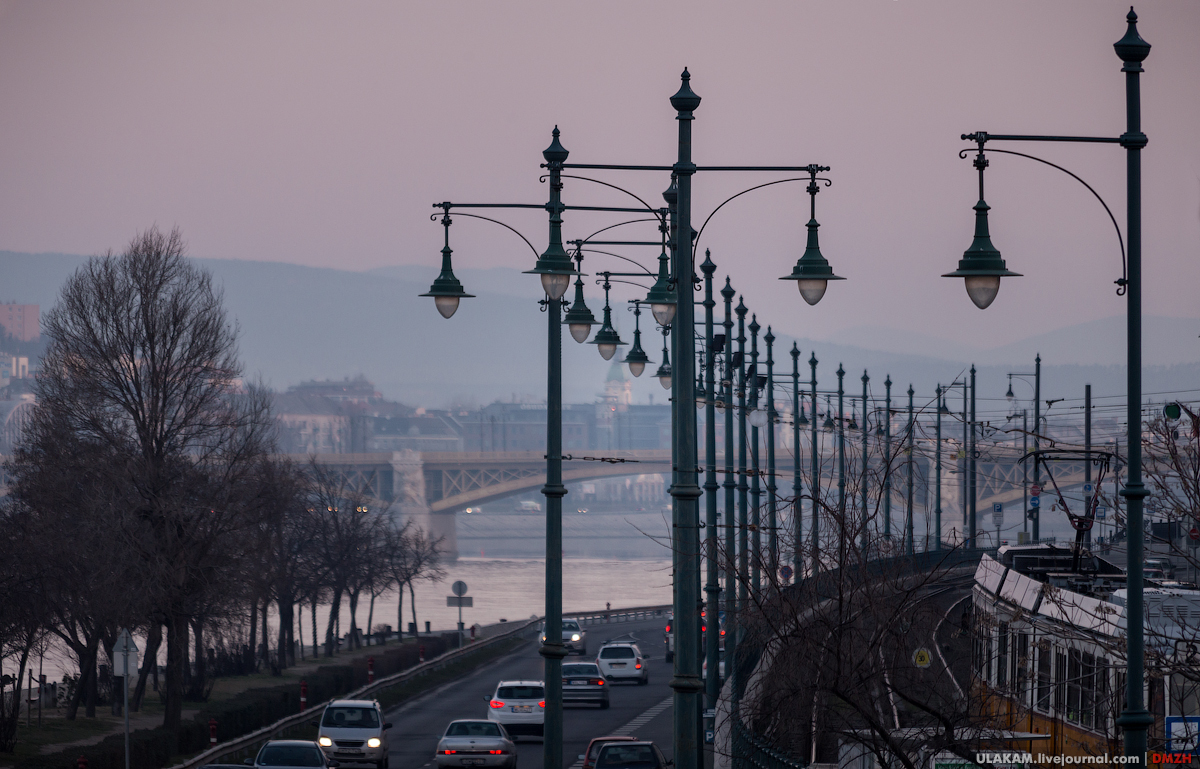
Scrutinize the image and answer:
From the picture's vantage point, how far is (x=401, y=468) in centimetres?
16212

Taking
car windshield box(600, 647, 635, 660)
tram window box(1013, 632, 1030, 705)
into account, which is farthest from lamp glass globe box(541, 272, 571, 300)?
car windshield box(600, 647, 635, 660)

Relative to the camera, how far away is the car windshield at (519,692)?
37.3 m

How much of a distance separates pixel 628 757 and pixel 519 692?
1172cm

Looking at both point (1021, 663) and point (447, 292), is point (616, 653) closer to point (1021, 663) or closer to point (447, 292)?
point (1021, 663)

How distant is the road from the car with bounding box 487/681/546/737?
491 mm

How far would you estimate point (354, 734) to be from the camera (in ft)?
100

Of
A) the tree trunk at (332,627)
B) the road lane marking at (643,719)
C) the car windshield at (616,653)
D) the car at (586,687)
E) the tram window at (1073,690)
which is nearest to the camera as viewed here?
the tram window at (1073,690)

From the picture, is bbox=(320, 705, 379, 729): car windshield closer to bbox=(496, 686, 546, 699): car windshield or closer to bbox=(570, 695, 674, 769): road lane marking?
bbox=(570, 695, 674, 769): road lane marking

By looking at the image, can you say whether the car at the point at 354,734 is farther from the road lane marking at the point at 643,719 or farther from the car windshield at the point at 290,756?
the road lane marking at the point at 643,719

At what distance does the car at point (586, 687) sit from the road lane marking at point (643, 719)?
1482 mm

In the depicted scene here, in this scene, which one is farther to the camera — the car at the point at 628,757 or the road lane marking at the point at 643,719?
the road lane marking at the point at 643,719

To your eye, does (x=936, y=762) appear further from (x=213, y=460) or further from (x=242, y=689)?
(x=242, y=689)

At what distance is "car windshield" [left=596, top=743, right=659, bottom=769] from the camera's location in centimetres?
2581

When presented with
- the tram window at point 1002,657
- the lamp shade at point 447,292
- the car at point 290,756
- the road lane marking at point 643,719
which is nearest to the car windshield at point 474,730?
the road lane marking at point 643,719
